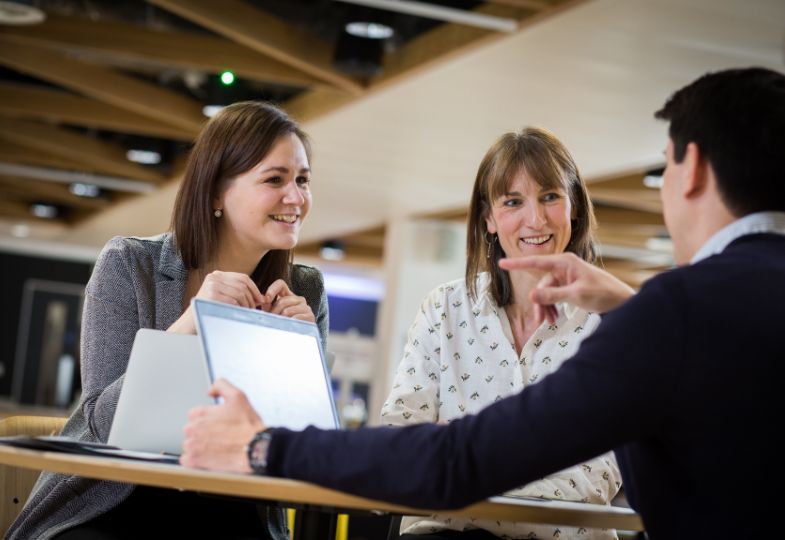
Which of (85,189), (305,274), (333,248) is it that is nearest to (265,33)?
(305,274)

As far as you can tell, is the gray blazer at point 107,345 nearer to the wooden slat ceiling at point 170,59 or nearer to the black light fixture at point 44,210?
the wooden slat ceiling at point 170,59

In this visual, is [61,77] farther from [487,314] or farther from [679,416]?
[679,416]

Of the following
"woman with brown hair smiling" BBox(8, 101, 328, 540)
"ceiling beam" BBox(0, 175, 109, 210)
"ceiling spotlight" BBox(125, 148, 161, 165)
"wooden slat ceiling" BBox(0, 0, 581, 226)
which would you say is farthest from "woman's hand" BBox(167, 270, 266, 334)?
"ceiling beam" BBox(0, 175, 109, 210)

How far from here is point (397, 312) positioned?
11.1 metres

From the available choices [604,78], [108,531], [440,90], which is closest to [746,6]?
[604,78]

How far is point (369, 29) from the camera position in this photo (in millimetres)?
6059

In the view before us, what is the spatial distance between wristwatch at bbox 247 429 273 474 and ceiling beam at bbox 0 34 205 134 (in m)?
5.73

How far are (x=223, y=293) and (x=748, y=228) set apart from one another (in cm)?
114

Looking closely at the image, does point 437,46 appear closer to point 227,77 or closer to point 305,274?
point 227,77

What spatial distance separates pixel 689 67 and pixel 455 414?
380 cm

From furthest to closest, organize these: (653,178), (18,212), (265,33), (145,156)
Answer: (18,212) < (145,156) < (653,178) < (265,33)

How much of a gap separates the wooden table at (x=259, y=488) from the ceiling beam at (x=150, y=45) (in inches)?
208

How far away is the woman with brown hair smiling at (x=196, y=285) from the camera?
2236mm

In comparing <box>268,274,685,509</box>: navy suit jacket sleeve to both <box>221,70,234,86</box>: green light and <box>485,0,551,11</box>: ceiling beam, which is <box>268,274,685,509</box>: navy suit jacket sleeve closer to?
<box>485,0,551,11</box>: ceiling beam
